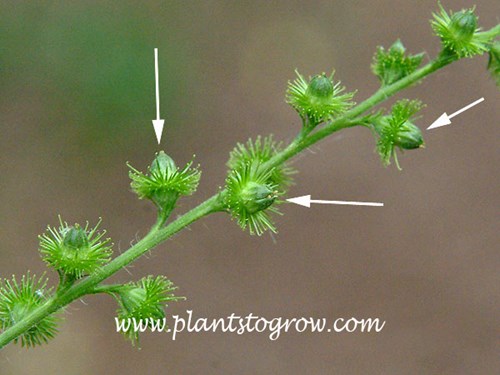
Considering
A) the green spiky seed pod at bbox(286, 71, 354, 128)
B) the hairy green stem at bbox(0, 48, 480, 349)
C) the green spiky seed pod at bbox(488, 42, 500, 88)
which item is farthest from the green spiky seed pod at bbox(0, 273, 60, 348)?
the green spiky seed pod at bbox(488, 42, 500, 88)

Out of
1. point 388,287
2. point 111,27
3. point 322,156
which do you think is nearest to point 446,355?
point 388,287

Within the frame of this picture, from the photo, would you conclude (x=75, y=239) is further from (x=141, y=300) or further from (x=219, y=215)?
(x=219, y=215)

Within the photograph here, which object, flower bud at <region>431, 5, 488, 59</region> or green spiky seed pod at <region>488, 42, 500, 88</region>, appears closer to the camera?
flower bud at <region>431, 5, 488, 59</region>

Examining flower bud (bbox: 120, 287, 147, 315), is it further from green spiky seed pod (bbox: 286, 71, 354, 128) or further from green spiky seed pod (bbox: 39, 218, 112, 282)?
green spiky seed pod (bbox: 286, 71, 354, 128)

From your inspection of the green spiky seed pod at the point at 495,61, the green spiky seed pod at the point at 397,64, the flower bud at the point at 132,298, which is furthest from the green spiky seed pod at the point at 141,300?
the green spiky seed pod at the point at 495,61

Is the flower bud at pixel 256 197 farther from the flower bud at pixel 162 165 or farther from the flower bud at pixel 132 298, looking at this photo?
the flower bud at pixel 132 298

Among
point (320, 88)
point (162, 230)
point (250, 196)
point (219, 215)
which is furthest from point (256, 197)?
point (219, 215)
